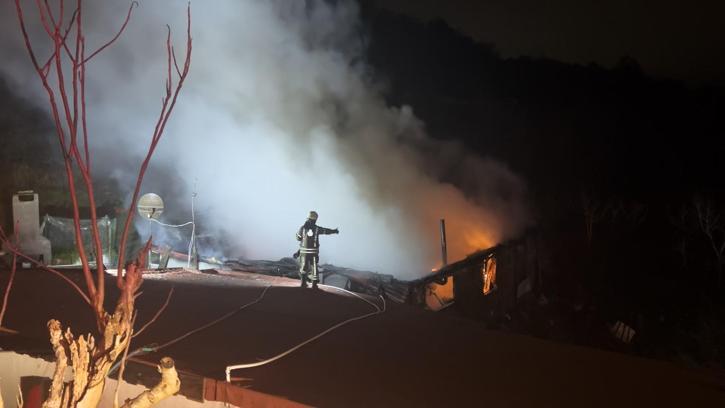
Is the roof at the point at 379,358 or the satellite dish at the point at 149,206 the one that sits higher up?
the satellite dish at the point at 149,206

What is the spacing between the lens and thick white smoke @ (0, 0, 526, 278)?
1769 cm

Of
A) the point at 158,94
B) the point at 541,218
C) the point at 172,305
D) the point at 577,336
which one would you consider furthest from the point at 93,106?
the point at 541,218

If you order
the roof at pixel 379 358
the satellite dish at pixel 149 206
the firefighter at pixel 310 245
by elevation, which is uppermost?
the satellite dish at pixel 149 206

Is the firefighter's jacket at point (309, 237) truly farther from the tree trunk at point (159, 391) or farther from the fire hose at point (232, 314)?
the tree trunk at point (159, 391)

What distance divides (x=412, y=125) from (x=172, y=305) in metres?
20.4

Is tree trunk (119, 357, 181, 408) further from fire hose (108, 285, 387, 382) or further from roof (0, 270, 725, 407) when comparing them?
roof (0, 270, 725, 407)

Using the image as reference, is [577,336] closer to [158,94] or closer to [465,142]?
[158,94]

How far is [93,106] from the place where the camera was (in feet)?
57.8

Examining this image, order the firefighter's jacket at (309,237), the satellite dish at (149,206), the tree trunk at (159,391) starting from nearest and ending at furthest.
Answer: the tree trunk at (159,391) → the firefighter's jacket at (309,237) → the satellite dish at (149,206)

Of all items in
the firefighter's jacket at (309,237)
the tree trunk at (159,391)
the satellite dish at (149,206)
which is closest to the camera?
the tree trunk at (159,391)

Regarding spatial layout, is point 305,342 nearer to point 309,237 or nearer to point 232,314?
point 232,314

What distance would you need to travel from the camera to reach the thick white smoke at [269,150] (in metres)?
17.7

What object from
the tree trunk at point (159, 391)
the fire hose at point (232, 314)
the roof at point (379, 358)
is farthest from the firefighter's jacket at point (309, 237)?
the tree trunk at point (159, 391)

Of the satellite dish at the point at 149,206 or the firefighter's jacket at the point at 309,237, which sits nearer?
the firefighter's jacket at the point at 309,237
